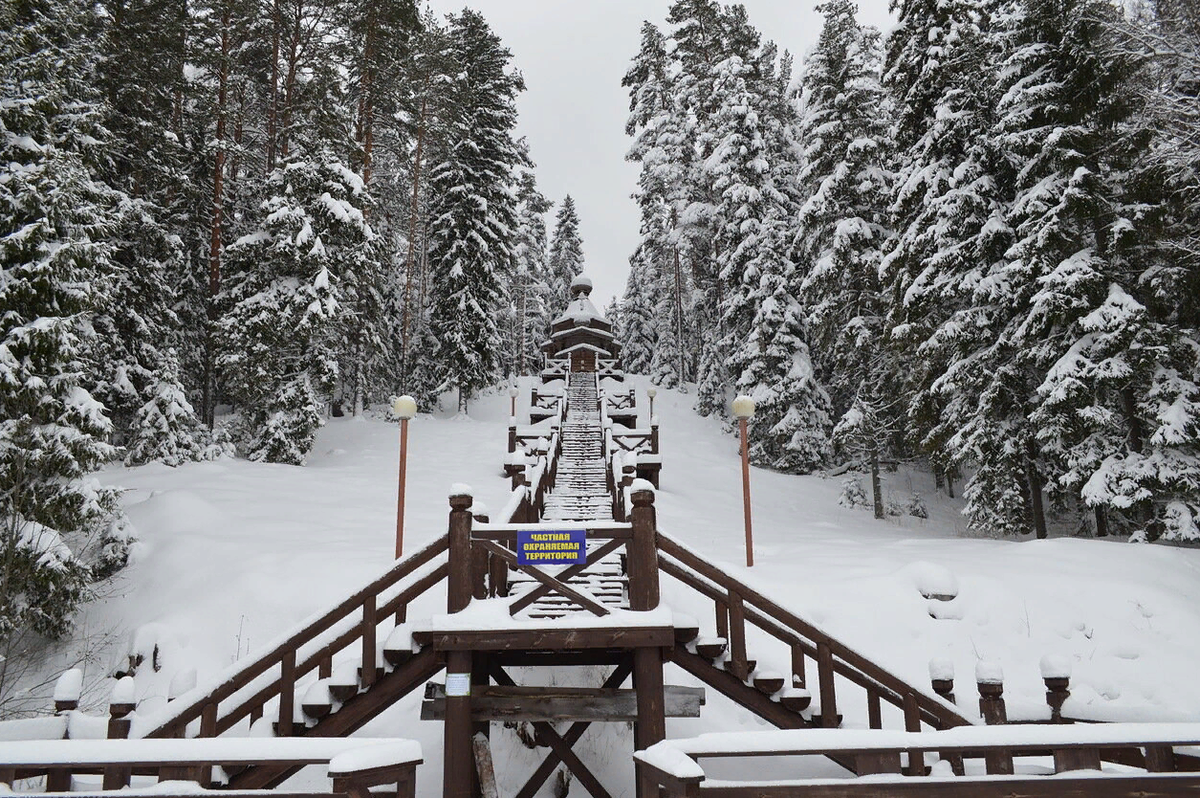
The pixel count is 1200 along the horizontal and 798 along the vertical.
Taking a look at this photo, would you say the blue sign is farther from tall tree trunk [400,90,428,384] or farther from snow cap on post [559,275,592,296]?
snow cap on post [559,275,592,296]

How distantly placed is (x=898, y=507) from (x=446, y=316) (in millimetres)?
19854

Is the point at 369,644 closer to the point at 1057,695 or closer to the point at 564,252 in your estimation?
the point at 1057,695

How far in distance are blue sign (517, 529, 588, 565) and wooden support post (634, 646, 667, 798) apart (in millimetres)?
1092

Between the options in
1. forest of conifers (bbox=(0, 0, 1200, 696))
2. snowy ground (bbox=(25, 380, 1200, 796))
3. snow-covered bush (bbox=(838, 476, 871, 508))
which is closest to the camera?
snowy ground (bbox=(25, 380, 1200, 796))

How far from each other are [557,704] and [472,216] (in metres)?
26.6

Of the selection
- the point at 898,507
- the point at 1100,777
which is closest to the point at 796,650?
the point at 1100,777

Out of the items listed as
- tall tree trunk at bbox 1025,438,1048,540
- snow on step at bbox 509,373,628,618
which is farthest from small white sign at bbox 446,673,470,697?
tall tree trunk at bbox 1025,438,1048,540

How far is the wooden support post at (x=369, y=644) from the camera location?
19.7ft

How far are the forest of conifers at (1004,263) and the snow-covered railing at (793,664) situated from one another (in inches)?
314

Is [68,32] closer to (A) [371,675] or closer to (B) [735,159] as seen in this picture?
(A) [371,675]

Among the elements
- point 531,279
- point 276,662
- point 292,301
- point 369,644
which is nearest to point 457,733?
point 369,644

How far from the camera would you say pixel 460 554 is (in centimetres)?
606

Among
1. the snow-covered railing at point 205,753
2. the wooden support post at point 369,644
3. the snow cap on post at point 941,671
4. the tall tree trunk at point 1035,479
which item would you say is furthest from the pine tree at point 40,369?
the tall tree trunk at point 1035,479

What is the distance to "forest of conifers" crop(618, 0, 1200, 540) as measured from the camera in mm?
11297
